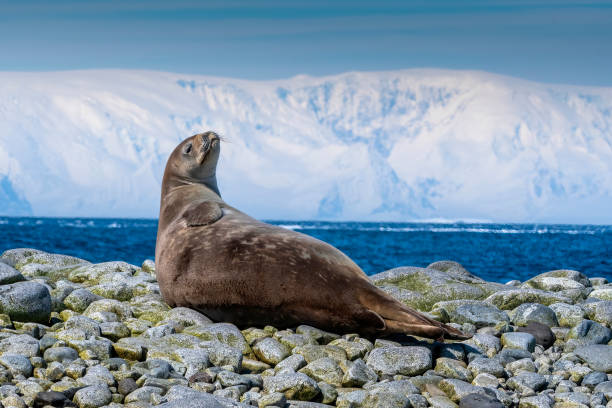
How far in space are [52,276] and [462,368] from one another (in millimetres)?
6237

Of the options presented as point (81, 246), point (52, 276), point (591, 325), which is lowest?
point (81, 246)

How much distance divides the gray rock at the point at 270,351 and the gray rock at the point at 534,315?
2713mm

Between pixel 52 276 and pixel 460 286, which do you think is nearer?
pixel 460 286

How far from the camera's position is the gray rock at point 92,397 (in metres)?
5.00

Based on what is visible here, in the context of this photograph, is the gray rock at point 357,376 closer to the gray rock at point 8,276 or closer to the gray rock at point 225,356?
the gray rock at point 225,356

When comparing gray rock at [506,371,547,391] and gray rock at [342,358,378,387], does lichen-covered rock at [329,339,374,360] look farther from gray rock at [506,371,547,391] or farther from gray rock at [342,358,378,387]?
gray rock at [506,371,547,391]

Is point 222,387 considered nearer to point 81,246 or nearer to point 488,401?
point 488,401

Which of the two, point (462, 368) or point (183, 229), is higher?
point (183, 229)

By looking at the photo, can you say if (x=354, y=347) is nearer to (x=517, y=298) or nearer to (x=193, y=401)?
(x=193, y=401)

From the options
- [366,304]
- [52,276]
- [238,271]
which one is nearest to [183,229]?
[238,271]

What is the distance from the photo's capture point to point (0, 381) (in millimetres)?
5289

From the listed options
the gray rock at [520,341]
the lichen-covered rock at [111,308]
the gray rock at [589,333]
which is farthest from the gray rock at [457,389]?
the lichen-covered rock at [111,308]

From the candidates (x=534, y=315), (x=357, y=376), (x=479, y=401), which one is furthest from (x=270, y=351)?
(x=534, y=315)

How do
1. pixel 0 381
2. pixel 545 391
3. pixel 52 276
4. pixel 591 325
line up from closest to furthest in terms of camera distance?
pixel 0 381
pixel 545 391
pixel 591 325
pixel 52 276
